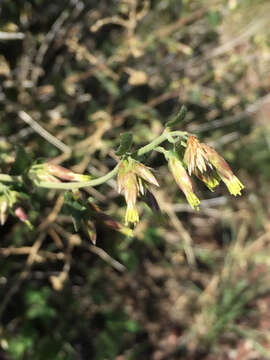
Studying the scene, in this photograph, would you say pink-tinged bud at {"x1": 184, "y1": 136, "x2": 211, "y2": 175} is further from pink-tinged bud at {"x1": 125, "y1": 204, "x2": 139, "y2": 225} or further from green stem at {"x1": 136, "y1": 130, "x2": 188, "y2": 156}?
pink-tinged bud at {"x1": 125, "y1": 204, "x2": 139, "y2": 225}

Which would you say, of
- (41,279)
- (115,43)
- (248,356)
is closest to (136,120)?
(115,43)

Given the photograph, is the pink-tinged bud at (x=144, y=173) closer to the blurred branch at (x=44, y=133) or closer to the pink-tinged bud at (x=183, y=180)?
the pink-tinged bud at (x=183, y=180)

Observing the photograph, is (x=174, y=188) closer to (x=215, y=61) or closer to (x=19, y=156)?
(x=215, y=61)

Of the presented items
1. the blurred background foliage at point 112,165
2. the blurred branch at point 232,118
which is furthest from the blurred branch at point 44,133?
the blurred branch at point 232,118

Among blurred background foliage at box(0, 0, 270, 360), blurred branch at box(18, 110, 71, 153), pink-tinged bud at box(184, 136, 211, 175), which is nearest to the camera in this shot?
pink-tinged bud at box(184, 136, 211, 175)

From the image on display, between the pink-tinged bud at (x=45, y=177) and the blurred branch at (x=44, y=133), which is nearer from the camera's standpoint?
the pink-tinged bud at (x=45, y=177)

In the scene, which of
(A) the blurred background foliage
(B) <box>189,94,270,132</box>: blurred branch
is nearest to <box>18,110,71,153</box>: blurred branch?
(A) the blurred background foliage
